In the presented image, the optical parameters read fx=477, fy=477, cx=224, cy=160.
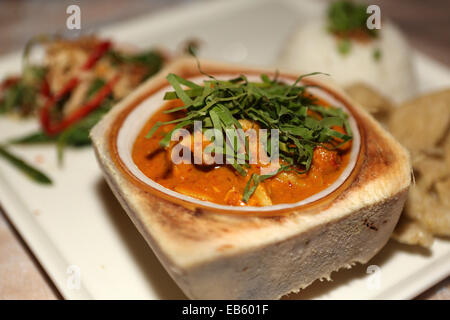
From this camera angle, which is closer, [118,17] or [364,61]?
[364,61]

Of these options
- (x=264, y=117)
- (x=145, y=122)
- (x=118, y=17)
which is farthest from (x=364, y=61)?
(x=118, y=17)

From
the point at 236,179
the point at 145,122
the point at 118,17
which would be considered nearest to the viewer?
the point at 236,179

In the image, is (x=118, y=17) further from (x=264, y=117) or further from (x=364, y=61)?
(x=264, y=117)

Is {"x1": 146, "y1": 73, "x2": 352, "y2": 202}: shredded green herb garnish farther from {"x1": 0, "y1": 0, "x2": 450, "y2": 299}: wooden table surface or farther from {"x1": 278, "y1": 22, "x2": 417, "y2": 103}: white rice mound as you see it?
{"x1": 0, "y1": 0, "x2": 450, "y2": 299}: wooden table surface

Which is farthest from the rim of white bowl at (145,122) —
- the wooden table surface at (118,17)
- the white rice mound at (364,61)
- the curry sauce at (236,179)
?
the wooden table surface at (118,17)

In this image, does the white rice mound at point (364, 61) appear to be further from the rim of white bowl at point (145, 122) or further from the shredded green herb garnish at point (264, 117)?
the shredded green herb garnish at point (264, 117)

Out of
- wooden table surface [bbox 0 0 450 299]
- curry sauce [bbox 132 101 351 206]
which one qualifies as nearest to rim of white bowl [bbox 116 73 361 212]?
curry sauce [bbox 132 101 351 206]
